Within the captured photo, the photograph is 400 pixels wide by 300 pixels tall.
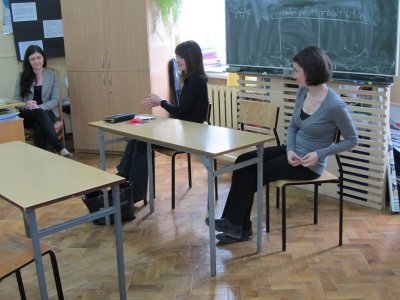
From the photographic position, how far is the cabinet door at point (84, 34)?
15.9ft

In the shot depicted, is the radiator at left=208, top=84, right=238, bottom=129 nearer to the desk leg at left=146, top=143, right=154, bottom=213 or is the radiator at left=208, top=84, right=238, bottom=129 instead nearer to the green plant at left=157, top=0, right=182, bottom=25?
the green plant at left=157, top=0, right=182, bottom=25

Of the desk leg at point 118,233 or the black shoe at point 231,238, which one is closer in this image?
the desk leg at point 118,233

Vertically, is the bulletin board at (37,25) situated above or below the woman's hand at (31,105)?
above

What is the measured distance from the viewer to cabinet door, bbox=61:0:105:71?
4.84m

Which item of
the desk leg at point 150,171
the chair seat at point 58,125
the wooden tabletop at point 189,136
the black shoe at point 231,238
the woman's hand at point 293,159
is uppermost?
the wooden tabletop at point 189,136

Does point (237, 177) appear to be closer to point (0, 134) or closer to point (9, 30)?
point (0, 134)

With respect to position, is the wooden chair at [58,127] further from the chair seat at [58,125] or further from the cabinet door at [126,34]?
the cabinet door at [126,34]

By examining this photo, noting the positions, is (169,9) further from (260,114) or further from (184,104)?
(260,114)

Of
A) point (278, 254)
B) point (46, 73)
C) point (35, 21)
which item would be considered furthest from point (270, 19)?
point (35, 21)

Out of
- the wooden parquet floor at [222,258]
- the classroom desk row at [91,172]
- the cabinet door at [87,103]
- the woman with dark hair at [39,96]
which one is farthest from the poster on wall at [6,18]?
the classroom desk row at [91,172]

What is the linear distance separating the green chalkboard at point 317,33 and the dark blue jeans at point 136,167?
1.24 m

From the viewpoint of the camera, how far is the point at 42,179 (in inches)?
88.1

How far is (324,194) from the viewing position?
12.9 feet

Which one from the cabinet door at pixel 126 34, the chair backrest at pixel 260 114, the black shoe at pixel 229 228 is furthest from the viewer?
the cabinet door at pixel 126 34
